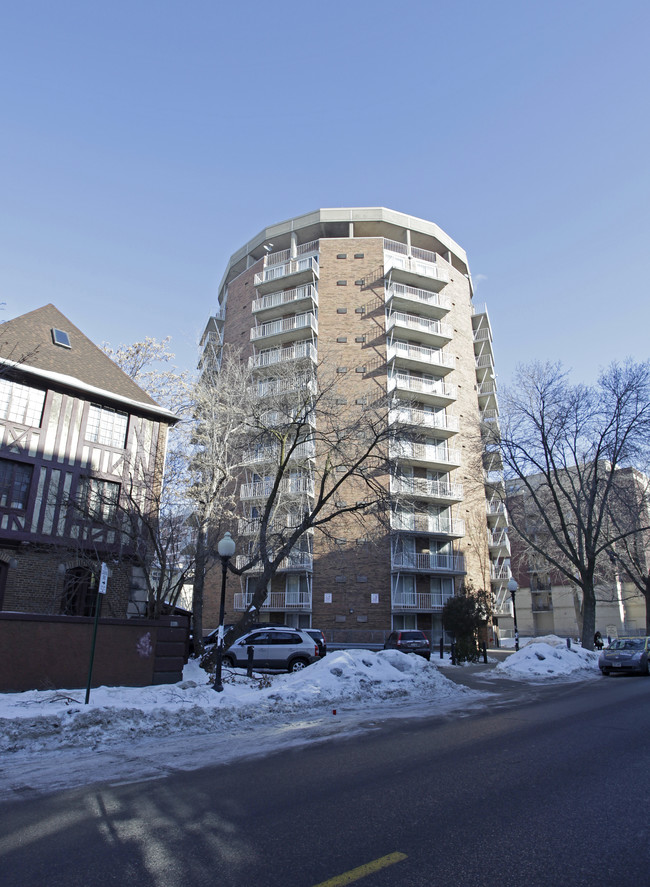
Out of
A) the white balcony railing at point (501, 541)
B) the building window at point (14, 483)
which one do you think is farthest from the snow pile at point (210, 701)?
the white balcony railing at point (501, 541)

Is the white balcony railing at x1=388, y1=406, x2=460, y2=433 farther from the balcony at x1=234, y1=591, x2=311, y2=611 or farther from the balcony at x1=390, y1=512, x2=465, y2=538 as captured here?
the balcony at x1=234, y1=591, x2=311, y2=611

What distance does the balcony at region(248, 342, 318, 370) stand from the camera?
119ft

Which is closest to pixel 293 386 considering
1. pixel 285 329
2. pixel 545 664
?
pixel 545 664

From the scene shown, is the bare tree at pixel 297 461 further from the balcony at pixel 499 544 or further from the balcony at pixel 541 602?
the balcony at pixel 541 602

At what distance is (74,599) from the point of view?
20.1 m

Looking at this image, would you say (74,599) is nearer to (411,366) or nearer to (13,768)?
(13,768)

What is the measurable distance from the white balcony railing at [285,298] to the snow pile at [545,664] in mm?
25771

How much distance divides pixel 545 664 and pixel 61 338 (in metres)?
22.8

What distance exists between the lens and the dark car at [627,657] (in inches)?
779

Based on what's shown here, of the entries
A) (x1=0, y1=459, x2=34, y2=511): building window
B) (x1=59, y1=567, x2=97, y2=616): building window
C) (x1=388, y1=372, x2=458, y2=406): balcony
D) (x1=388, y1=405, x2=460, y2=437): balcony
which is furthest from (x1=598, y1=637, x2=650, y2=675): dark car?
(x1=0, y1=459, x2=34, y2=511): building window

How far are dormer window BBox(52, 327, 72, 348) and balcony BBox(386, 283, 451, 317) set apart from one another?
21.8 m

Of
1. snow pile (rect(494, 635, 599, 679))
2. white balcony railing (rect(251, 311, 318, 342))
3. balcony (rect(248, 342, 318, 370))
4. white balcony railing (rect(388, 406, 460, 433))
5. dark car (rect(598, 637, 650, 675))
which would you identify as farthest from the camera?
white balcony railing (rect(251, 311, 318, 342))

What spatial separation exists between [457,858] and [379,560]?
29501 mm

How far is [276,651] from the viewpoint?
730 inches
